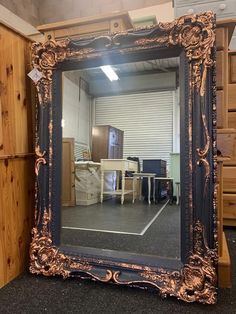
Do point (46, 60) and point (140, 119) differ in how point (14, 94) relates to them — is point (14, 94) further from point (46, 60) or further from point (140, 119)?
point (140, 119)

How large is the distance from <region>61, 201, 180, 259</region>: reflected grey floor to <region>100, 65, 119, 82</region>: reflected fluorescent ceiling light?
31.2 inches

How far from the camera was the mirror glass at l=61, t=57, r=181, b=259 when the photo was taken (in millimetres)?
1407

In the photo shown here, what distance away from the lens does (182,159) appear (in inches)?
47.3

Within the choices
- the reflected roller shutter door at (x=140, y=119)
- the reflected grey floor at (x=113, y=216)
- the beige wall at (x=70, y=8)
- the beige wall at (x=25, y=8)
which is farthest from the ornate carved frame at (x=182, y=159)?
the beige wall at (x=70, y=8)

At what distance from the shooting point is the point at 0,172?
1.27m

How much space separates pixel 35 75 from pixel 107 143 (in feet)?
1.80

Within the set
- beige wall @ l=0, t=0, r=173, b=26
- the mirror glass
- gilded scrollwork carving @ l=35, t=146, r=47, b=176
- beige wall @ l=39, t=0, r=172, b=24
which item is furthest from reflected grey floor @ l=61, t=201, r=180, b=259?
beige wall @ l=39, t=0, r=172, b=24

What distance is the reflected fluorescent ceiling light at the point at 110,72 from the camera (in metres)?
1.44

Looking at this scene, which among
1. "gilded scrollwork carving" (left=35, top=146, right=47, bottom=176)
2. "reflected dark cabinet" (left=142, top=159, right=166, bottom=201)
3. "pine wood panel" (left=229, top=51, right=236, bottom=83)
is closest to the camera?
"gilded scrollwork carving" (left=35, top=146, right=47, bottom=176)

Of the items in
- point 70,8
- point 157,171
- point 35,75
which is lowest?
point 157,171

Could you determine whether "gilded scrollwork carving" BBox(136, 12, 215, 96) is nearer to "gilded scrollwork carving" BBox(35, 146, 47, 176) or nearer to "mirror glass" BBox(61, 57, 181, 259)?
"mirror glass" BBox(61, 57, 181, 259)

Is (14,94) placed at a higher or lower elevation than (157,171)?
higher

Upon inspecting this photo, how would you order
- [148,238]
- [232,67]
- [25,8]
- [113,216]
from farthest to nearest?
1. [25,8]
2. [232,67]
3. [113,216]
4. [148,238]

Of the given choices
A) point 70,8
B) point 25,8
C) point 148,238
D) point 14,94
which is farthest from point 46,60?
point 70,8
